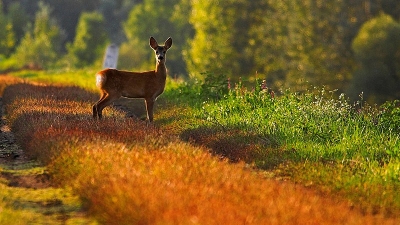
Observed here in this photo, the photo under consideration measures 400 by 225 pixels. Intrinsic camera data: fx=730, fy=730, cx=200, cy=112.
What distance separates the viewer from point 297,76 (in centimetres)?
4869

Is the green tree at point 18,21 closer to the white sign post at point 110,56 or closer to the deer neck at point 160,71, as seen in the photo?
the white sign post at point 110,56

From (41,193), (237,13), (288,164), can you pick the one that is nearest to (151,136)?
(288,164)

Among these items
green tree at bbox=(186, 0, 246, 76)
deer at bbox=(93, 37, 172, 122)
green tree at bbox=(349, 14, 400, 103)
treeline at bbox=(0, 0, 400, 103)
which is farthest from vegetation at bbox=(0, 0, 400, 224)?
green tree at bbox=(186, 0, 246, 76)

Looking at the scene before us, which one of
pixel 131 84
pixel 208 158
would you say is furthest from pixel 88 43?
pixel 208 158

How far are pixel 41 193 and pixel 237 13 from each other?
4825cm

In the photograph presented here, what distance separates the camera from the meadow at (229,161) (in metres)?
7.17

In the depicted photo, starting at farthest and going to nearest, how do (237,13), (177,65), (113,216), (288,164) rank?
(177,65) < (237,13) < (288,164) < (113,216)

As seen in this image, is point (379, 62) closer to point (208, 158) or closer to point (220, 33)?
point (220, 33)

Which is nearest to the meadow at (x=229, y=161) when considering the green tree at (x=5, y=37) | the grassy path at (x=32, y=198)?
the grassy path at (x=32, y=198)

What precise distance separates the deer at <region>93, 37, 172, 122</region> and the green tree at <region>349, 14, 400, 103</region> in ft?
88.0

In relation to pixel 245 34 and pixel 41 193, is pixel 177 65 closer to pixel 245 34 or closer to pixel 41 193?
pixel 245 34

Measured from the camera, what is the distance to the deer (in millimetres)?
14711

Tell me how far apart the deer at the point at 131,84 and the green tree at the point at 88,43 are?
6681cm

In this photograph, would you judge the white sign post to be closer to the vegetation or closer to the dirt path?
the vegetation
